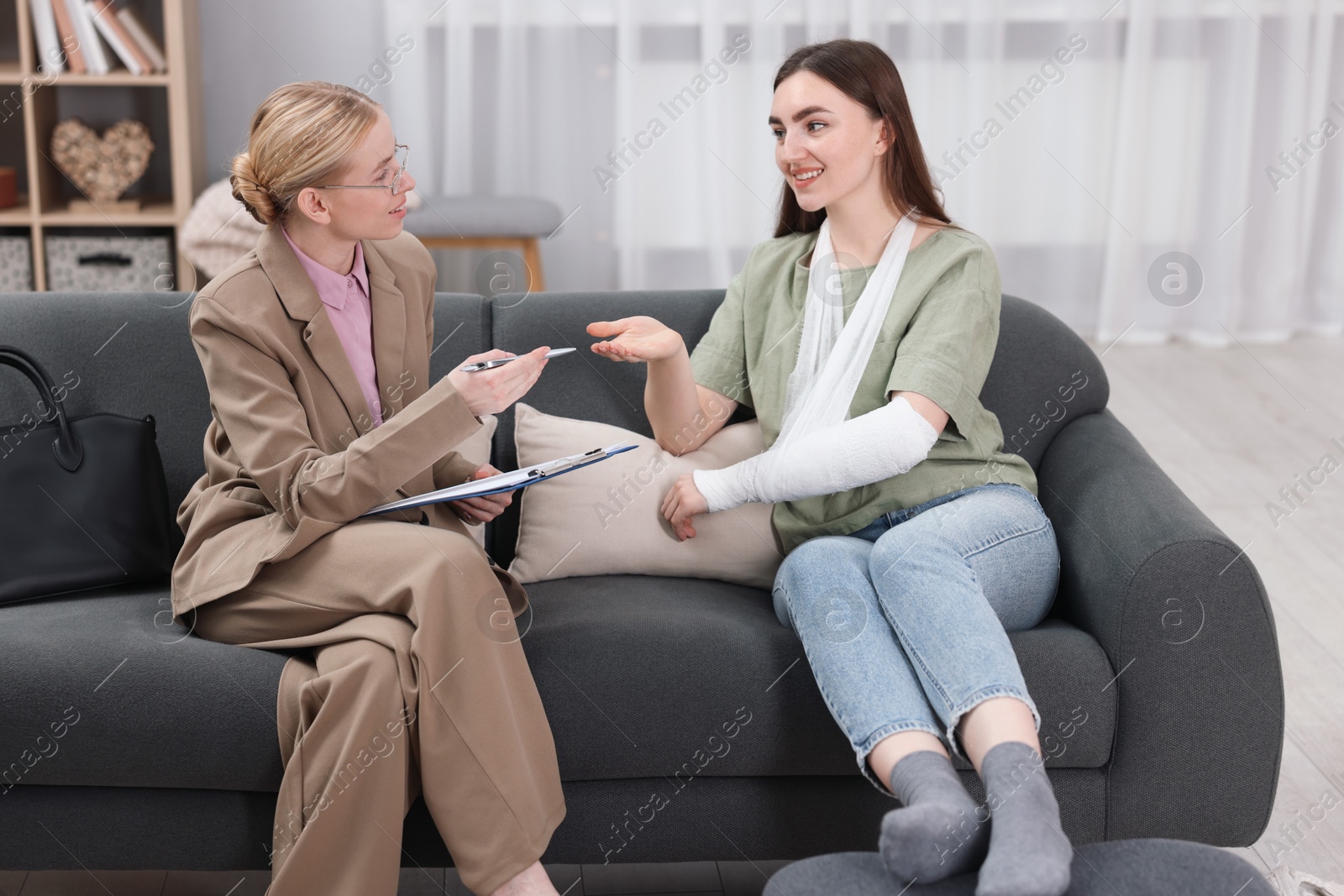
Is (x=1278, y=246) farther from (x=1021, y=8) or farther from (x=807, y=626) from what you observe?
(x=807, y=626)

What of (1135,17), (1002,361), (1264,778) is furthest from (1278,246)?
(1264,778)

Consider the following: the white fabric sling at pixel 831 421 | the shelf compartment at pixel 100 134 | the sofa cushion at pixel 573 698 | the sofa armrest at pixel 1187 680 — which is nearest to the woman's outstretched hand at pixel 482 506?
the sofa cushion at pixel 573 698

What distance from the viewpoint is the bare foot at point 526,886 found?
1383 millimetres

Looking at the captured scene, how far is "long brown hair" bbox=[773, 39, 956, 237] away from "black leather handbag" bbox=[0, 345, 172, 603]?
1025mm

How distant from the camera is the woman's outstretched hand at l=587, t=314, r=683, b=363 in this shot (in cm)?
167

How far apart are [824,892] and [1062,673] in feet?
1.42

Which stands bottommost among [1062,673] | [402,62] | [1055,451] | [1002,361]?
[1062,673]

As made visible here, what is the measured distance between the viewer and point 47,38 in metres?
3.63

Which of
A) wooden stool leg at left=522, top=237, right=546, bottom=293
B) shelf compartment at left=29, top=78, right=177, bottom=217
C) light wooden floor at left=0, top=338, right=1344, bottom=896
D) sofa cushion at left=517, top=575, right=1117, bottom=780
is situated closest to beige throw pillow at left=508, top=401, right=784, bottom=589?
sofa cushion at left=517, top=575, right=1117, bottom=780

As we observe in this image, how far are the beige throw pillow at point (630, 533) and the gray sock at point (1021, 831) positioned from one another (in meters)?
0.56

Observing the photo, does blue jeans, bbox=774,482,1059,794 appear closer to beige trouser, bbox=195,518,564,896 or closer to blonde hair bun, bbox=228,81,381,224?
beige trouser, bbox=195,518,564,896

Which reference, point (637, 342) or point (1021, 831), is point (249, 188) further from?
point (1021, 831)

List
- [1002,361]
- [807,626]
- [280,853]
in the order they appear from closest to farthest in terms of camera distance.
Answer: [280,853]
[807,626]
[1002,361]

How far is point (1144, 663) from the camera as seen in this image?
1518 millimetres
